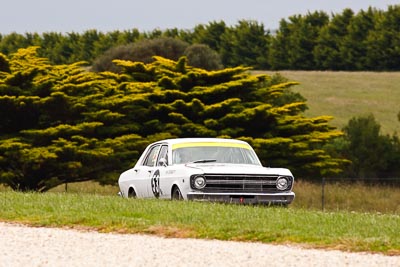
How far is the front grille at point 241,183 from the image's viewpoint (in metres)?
16.7

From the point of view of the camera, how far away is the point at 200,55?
5694cm

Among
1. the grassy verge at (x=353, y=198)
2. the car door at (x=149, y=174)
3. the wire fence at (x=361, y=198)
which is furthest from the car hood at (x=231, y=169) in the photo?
the wire fence at (x=361, y=198)

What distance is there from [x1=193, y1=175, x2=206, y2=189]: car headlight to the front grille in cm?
7

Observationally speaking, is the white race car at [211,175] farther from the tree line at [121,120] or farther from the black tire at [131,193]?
the tree line at [121,120]

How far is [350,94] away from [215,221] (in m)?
59.9

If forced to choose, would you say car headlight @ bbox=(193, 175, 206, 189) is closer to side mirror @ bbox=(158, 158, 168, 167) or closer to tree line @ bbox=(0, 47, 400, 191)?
side mirror @ bbox=(158, 158, 168, 167)

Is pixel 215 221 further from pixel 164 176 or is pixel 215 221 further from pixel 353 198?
pixel 353 198

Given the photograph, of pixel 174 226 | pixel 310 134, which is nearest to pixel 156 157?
pixel 174 226

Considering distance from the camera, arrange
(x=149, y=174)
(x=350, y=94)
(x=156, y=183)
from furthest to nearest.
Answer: (x=350, y=94)
(x=149, y=174)
(x=156, y=183)

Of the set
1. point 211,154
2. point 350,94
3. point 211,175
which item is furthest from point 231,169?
point 350,94

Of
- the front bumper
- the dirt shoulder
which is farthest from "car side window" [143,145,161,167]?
the dirt shoulder

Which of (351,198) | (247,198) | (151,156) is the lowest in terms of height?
(351,198)

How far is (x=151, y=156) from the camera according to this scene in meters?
19.0

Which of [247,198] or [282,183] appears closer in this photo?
[247,198]
